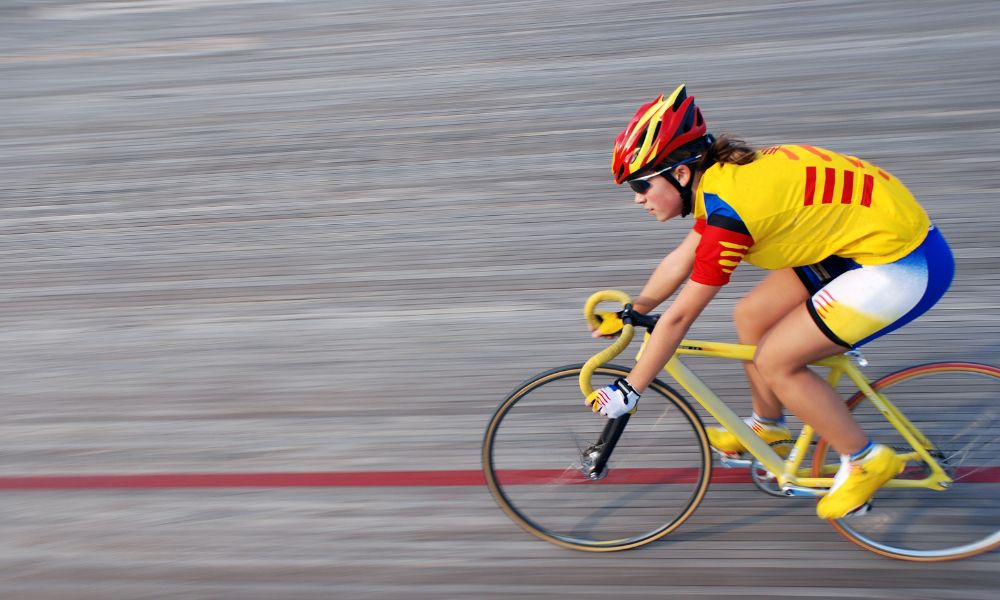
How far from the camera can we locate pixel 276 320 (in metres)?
4.09

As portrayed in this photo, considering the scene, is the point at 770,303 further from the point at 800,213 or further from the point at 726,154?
the point at 726,154

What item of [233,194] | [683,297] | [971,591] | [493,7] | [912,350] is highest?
[493,7]

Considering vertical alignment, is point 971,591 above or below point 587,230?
below

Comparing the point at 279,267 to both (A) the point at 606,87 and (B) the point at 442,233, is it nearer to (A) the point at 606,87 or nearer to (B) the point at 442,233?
(B) the point at 442,233

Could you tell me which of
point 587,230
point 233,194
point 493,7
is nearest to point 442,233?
point 587,230

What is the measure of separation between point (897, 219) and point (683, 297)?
1.90 feet

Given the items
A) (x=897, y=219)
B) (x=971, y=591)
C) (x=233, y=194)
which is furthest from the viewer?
(x=233, y=194)

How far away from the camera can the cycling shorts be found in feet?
7.26

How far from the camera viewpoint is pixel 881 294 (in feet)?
7.28

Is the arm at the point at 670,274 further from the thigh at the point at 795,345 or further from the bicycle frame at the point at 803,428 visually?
the thigh at the point at 795,345

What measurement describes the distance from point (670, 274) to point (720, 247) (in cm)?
39

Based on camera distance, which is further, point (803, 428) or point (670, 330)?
point (803, 428)

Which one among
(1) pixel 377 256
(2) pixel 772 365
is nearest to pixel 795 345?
(2) pixel 772 365

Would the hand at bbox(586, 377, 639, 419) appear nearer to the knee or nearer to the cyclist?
the cyclist
